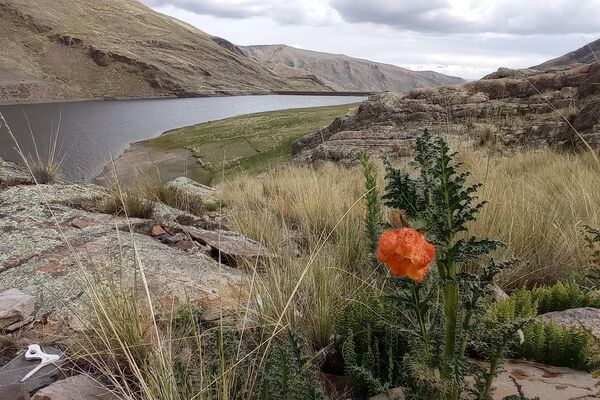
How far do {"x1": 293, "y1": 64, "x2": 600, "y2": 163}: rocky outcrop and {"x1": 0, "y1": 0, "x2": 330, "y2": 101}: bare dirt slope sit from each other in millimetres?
73459

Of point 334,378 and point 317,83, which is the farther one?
point 317,83

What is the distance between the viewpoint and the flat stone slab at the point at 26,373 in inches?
79.4

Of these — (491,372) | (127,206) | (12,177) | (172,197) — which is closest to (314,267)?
(491,372)

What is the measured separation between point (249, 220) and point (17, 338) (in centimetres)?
243

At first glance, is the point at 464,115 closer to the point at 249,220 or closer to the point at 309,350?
the point at 249,220

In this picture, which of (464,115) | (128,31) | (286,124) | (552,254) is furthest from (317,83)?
(552,254)

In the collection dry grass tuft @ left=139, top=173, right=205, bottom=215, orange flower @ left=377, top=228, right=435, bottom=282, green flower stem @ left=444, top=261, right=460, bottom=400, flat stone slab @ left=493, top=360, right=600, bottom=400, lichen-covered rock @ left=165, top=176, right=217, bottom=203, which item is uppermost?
orange flower @ left=377, top=228, right=435, bottom=282

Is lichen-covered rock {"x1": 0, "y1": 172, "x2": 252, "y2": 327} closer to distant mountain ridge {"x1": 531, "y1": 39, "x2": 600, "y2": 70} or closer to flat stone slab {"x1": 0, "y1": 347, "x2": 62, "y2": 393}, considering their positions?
flat stone slab {"x1": 0, "y1": 347, "x2": 62, "y2": 393}

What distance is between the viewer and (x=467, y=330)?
4.28 ft

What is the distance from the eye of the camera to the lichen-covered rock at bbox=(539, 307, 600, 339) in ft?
7.06

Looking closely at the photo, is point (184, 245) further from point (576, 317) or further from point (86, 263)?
point (576, 317)

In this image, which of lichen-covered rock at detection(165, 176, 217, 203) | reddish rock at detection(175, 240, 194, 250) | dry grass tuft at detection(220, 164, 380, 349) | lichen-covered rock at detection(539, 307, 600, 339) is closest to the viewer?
lichen-covered rock at detection(539, 307, 600, 339)

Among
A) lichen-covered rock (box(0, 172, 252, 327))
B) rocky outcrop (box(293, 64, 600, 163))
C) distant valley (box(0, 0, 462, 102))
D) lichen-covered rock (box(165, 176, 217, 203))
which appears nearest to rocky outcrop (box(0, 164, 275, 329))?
lichen-covered rock (box(0, 172, 252, 327))

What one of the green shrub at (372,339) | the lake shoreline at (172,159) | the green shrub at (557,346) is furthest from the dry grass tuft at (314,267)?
the lake shoreline at (172,159)
